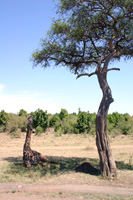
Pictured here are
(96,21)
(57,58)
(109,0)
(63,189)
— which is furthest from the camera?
(57,58)

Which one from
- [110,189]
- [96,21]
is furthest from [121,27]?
[110,189]

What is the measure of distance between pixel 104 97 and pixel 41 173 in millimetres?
4108

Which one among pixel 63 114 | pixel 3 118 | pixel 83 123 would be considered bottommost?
A: pixel 83 123

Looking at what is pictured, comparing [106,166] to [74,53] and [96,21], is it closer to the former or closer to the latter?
[74,53]

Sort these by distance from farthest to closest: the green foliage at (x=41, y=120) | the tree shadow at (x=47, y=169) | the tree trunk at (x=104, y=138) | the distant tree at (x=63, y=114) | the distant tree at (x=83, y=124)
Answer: the distant tree at (x=63, y=114) → the green foliage at (x=41, y=120) → the distant tree at (x=83, y=124) → the tree shadow at (x=47, y=169) → the tree trunk at (x=104, y=138)

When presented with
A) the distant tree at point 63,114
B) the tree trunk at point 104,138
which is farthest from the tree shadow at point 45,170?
the distant tree at point 63,114

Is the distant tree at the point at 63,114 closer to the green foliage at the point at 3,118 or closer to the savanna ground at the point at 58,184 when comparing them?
the green foliage at the point at 3,118

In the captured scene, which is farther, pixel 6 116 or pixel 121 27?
pixel 6 116

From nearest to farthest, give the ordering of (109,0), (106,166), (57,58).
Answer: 1. (106,166)
2. (109,0)
3. (57,58)

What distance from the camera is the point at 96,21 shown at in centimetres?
1063

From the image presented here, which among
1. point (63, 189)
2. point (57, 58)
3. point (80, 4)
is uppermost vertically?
point (80, 4)

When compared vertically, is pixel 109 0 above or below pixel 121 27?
above

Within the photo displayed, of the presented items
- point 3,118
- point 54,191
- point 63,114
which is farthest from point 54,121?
point 54,191

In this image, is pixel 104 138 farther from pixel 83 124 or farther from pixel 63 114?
pixel 63 114
